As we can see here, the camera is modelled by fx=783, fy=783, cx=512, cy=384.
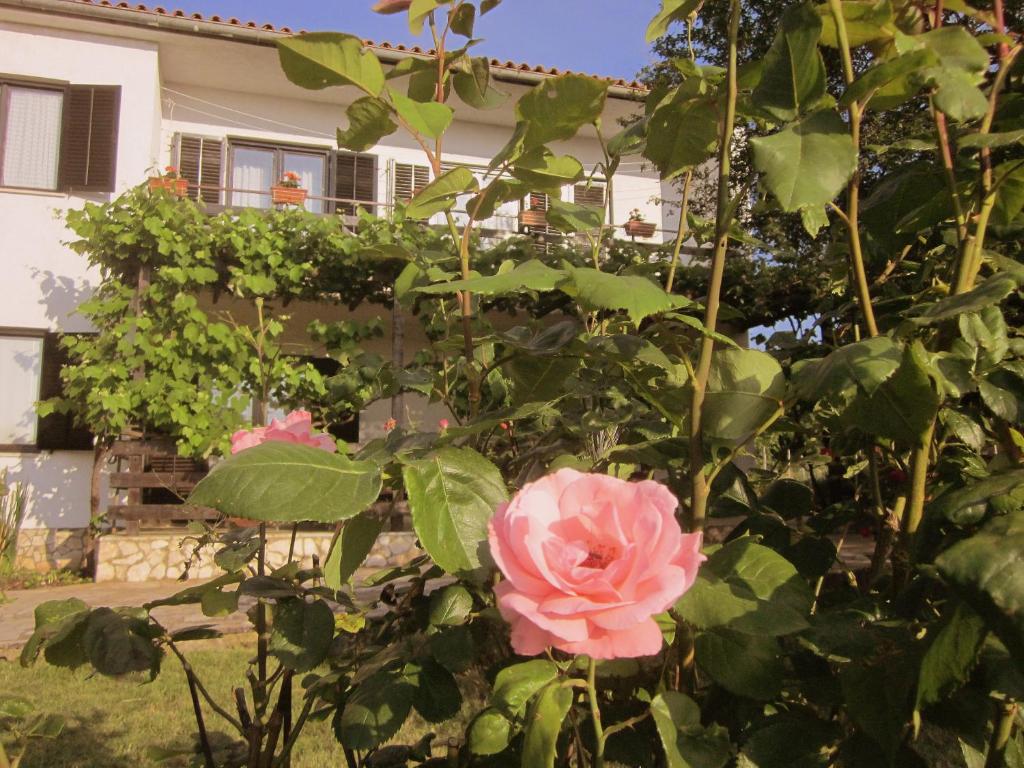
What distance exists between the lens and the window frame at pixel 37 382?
8758 millimetres

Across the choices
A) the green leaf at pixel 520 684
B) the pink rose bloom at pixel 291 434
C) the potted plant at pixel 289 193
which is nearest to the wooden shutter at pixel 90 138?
the potted plant at pixel 289 193

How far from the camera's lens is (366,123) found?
0.95 m

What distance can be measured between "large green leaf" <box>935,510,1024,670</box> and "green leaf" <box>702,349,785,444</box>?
0.80 ft

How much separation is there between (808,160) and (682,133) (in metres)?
0.26

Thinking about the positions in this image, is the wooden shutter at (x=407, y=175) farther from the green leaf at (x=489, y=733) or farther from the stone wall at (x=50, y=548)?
the green leaf at (x=489, y=733)

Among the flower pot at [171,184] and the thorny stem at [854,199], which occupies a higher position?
the flower pot at [171,184]

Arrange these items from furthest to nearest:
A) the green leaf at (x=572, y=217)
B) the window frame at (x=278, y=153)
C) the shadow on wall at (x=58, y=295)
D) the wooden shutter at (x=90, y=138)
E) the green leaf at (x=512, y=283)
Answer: the window frame at (x=278, y=153)
the wooden shutter at (x=90, y=138)
the shadow on wall at (x=58, y=295)
the green leaf at (x=572, y=217)
the green leaf at (x=512, y=283)

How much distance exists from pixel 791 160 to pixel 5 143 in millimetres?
10944

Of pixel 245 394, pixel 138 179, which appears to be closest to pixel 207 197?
pixel 138 179

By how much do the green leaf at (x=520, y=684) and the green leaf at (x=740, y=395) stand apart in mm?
280

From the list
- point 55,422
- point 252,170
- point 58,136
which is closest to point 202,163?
point 252,170

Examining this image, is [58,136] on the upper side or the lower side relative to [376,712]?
upper

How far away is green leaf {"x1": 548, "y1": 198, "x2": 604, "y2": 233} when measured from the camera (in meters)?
1.03

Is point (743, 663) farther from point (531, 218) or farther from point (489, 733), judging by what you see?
point (531, 218)
